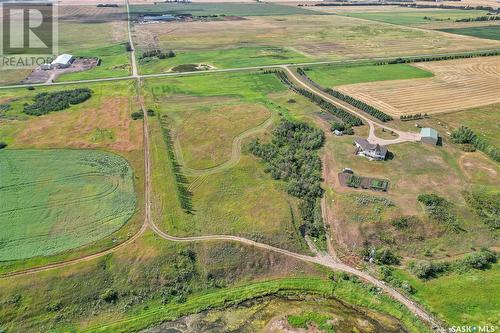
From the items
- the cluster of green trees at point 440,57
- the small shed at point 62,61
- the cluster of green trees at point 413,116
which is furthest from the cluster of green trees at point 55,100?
the cluster of green trees at point 440,57

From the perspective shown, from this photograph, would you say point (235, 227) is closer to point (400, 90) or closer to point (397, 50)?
point (400, 90)

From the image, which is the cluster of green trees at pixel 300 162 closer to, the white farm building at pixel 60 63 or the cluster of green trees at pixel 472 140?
the cluster of green trees at pixel 472 140

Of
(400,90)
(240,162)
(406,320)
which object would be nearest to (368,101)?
(400,90)

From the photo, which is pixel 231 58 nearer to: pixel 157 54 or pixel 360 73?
pixel 157 54

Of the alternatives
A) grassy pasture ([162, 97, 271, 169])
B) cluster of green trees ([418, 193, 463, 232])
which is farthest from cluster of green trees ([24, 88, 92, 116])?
cluster of green trees ([418, 193, 463, 232])

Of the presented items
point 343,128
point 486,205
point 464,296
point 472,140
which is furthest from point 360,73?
point 464,296

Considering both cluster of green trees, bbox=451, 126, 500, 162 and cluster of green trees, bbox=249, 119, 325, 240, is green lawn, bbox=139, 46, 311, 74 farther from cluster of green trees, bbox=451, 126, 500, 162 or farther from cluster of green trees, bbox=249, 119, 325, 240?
cluster of green trees, bbox=451, 126, 500, 162
